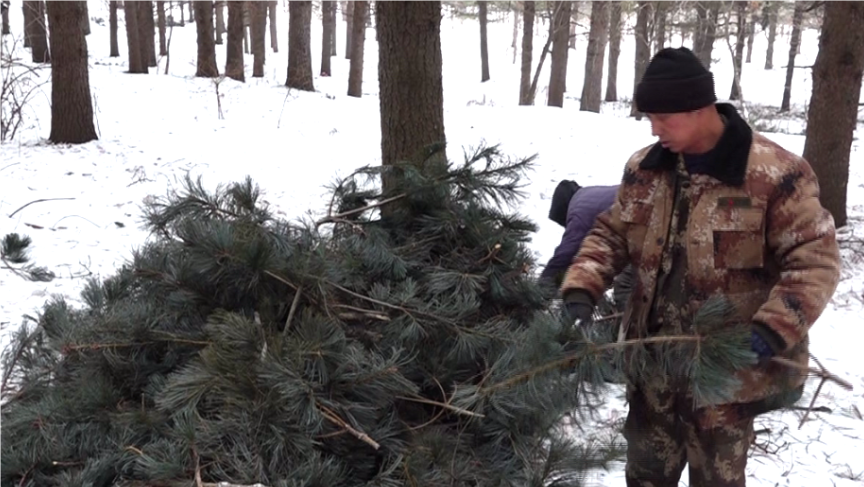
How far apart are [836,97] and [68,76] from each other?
8.13m

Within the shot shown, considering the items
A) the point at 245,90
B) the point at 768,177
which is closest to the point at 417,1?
the point at 768,177

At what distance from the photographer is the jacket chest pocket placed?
217 centimetres

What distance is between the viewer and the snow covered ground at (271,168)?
3.89m

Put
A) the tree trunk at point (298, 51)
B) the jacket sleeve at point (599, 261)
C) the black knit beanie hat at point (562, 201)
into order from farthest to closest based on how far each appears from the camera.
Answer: the tree trunk at point (298, 51), the black knit beanie hat at point (562, 201), the jacket sleeve at point (599, 261)

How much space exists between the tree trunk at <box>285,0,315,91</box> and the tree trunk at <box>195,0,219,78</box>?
177cm

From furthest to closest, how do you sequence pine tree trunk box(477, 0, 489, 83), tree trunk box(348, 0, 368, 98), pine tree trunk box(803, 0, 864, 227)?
pine tree trunk box(477, 0, 489, 83) < tree trunk box(348, 0, 368, 98) < pine tree trunk box(803, 0, 864, 227)

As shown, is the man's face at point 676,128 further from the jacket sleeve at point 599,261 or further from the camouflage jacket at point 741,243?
the jacket sleeve at point 599,261

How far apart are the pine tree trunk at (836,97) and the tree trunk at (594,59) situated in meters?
14.1

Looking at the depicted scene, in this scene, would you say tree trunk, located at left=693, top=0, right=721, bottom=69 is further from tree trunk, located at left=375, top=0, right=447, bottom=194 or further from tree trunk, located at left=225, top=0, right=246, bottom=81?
tree trunk, located at left=375, top=0, right=447, bottom=194

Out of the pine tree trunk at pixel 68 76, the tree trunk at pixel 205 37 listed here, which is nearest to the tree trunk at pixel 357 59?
the tree trunk at pixel 205 37

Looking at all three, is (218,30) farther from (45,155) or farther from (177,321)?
(177,321)

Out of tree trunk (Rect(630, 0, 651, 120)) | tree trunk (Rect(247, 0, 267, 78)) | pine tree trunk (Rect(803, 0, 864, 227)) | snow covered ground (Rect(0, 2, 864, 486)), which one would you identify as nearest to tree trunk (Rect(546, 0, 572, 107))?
tree trunk (Rect(630, 0, 651, 120))

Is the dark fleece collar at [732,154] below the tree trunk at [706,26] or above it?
below

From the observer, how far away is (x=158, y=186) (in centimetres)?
746
